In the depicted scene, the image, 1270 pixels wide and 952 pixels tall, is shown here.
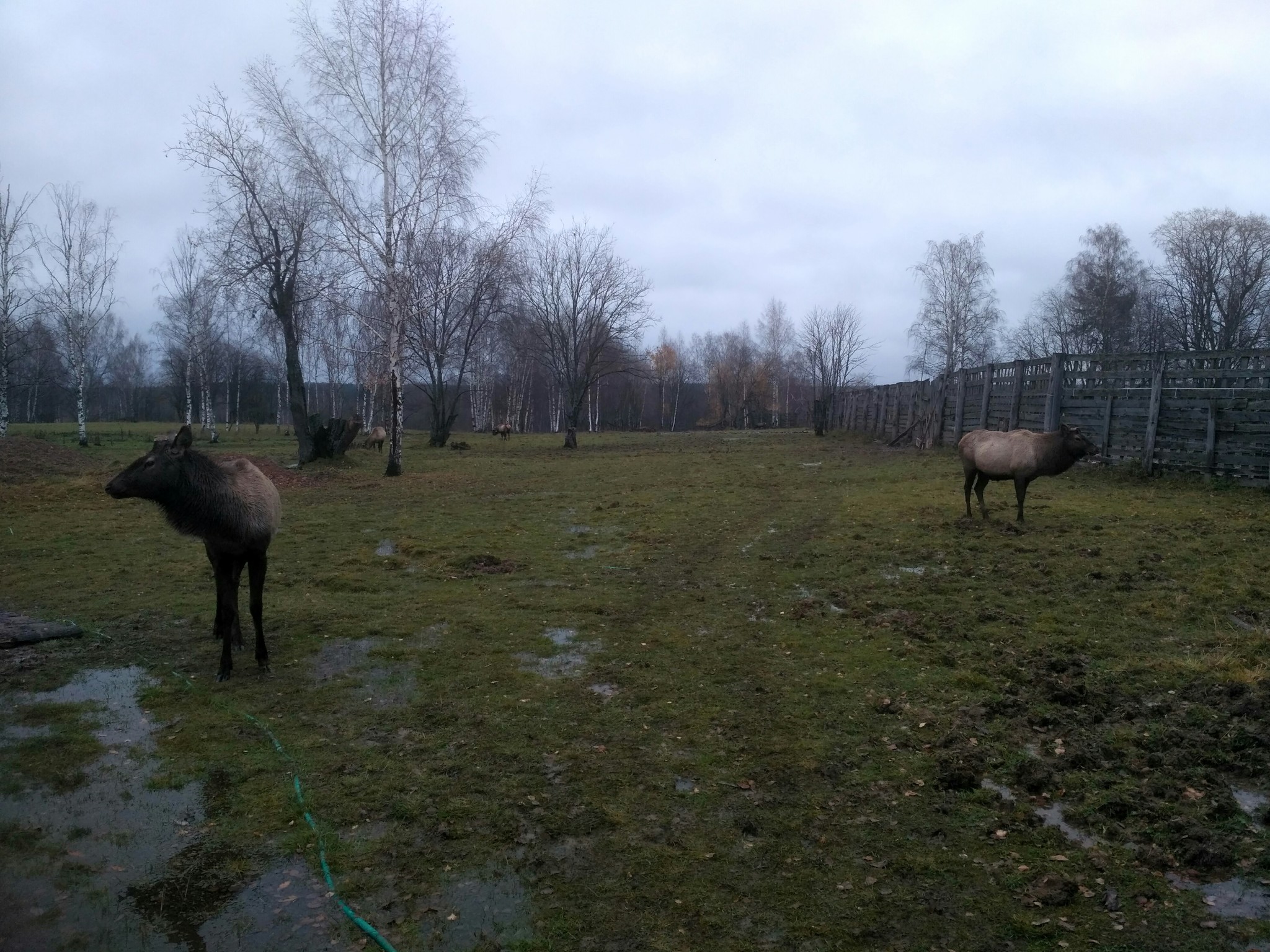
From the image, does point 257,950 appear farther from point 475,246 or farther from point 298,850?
point 475,246

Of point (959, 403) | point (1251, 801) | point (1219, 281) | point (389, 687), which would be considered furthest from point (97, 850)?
point (1219, 281)

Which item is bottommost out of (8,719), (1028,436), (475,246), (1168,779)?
(8,719)

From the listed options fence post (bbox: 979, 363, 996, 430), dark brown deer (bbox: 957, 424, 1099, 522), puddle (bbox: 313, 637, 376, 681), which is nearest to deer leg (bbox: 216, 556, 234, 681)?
puddle (bbox: 313, 637, 376, 681)

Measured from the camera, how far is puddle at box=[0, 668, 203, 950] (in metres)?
3.03

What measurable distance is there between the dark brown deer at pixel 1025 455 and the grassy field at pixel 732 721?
2.10 feet

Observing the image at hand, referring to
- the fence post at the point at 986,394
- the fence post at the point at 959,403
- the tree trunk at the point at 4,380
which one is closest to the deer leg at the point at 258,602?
the fence post at the point at 986,394

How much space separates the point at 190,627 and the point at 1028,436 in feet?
33.6

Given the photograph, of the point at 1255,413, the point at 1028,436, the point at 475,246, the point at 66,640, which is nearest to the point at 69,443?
the point at 475,246

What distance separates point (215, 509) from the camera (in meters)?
6.06

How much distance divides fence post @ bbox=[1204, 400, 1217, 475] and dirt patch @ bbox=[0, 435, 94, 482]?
2264 cm

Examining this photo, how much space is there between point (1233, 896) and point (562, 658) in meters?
4.24

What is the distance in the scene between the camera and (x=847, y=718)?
489cm

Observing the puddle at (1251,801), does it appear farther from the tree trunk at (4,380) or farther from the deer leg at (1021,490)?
the tree trunk at (4,380)

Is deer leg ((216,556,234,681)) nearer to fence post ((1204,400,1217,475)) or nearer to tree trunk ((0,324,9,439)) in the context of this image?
fence post ((1204,400,1217,475))
